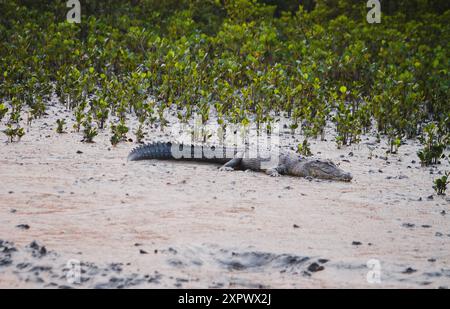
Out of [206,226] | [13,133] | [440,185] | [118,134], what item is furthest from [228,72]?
[206,226]

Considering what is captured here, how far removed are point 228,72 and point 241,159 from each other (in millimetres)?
4552

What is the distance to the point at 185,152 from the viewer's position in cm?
845

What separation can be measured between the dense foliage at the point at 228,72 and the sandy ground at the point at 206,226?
74.6 inches

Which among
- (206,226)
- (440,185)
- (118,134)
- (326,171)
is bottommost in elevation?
(206,226)

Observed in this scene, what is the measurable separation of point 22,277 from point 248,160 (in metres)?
4.65

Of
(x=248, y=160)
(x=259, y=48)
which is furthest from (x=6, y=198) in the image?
(x=259, y=48)

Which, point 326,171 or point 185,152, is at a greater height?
point 185,152

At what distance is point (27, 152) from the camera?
8.21 m

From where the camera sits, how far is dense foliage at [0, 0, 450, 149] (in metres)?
10.7

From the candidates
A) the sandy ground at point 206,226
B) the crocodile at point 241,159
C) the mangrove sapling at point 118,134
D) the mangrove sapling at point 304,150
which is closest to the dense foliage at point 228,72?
the mangrove sapling at point 118,134

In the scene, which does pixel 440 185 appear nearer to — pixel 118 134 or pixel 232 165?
pixel 232 165

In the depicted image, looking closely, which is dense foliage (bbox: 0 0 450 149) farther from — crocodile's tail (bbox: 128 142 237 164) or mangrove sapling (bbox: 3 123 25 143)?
crocodile's tail (bbox: 128 142 237 164)

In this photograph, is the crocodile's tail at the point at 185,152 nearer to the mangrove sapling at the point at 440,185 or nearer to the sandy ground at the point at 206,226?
the sandy ground at the point at 206,226
